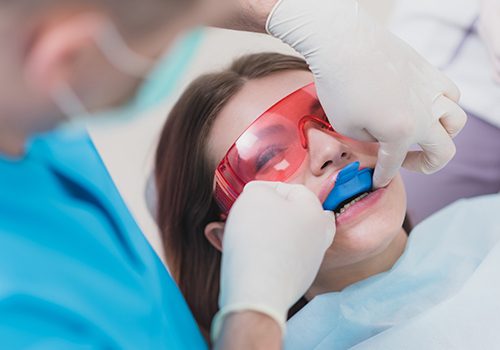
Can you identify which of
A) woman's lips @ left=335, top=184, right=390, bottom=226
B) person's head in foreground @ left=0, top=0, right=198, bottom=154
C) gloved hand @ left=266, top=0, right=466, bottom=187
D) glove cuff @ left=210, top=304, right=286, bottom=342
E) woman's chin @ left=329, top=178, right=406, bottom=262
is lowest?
woman's chin @ left=329, top=178, right=406, bottom=262

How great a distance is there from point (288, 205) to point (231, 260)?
12cm

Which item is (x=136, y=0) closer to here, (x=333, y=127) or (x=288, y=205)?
(x=288, y=205)

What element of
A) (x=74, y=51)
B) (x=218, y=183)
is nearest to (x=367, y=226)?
(x=218, y=183)

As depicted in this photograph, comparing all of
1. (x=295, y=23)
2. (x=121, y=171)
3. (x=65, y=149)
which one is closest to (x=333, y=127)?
(x=295, y=23)

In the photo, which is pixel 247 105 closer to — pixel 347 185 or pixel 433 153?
pixel 347 185

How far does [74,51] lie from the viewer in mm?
536

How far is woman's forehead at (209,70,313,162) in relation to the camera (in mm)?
1157

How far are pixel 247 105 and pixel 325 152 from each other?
→ 0.56ft

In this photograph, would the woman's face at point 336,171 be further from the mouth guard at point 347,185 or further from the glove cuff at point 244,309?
the glove cuff at point 244,309

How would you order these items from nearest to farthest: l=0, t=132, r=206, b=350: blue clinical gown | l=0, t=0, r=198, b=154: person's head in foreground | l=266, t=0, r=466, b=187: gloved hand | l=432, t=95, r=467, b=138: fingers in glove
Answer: l=0, t=0, r=198, b=154: person's head in foreground
l=0, t=132, r=206, b=350: blue clinical gown
l=266, t=0, r=466, b=187: gloved hand
l=432, t=95, r=467, b=138: fingers in glove

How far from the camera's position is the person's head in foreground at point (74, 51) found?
0.52m

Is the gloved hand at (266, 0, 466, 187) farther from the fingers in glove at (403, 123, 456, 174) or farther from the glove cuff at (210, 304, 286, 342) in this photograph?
the glove cuff at (210, 304, 286, 342)

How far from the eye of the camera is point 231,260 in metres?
0.87

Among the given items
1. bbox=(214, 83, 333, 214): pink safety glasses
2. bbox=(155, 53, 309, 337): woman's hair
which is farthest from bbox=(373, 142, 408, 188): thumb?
bbox=(155, 53, 309, 337): woman's hair
